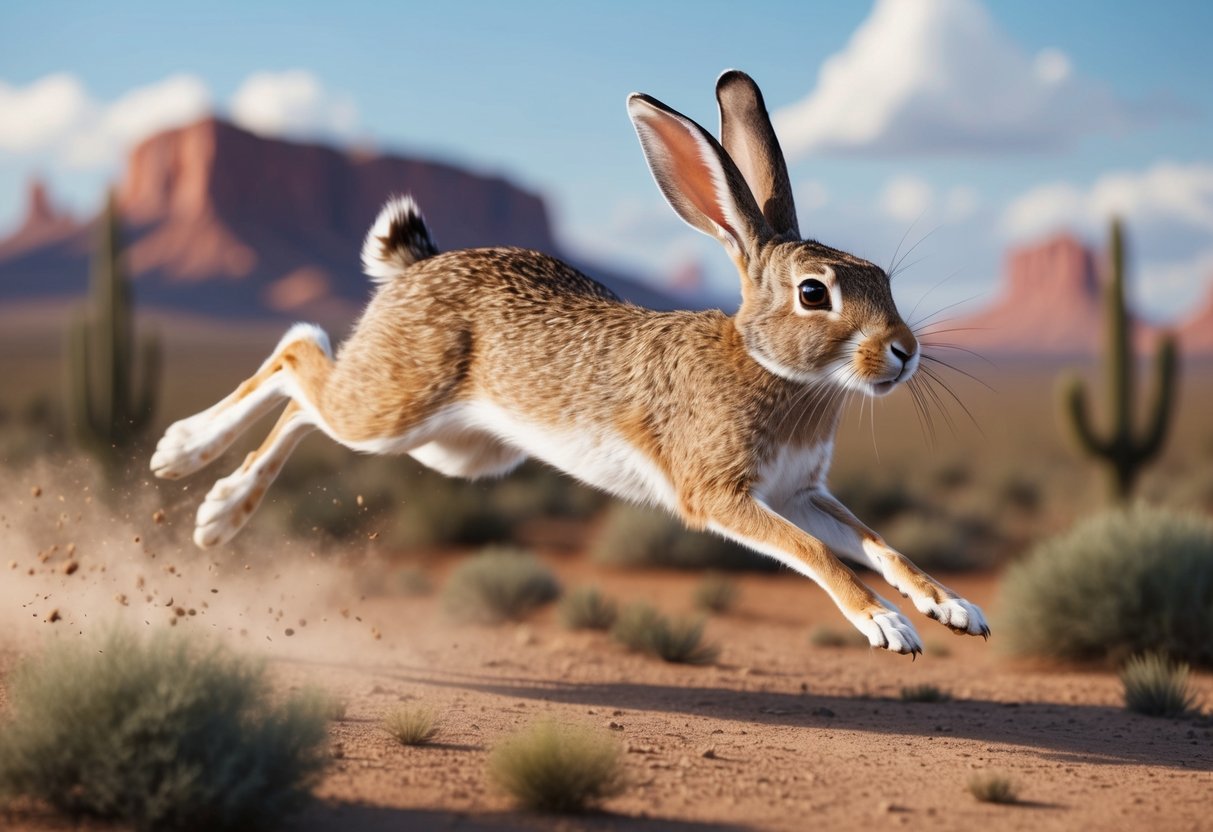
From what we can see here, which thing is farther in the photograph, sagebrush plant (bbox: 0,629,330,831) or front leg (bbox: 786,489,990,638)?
front leg (bbox: 786,489,990,638)

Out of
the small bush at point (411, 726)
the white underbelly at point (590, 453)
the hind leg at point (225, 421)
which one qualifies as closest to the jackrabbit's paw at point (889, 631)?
the white underbelly at point (590, 453)

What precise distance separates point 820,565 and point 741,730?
2.08 m

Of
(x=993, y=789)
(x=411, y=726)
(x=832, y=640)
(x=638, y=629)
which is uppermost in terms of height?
(x=832, y=640)

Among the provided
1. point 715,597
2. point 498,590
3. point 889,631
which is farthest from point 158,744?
point 715,597

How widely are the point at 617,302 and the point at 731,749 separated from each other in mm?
2886

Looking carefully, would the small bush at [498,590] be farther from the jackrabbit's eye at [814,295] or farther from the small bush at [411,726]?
the jackrabbit's eye at [814,295]

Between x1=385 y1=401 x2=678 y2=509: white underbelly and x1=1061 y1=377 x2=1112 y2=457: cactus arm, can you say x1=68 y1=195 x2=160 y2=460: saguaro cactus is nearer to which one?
x1=1061 y1=377 x2=1112 y2=457: cactus arm

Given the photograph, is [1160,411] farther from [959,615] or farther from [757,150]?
[959,615]

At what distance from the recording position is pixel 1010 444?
52.5 metres

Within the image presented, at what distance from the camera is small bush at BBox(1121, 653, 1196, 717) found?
392 inches

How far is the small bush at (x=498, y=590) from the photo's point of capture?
48.9ft

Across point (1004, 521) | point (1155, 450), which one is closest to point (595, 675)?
point (1155, 450)

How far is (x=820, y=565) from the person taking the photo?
6598 millimetres

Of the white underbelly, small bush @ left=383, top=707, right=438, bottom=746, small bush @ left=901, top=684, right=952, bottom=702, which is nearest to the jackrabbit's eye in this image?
the white underbelly
